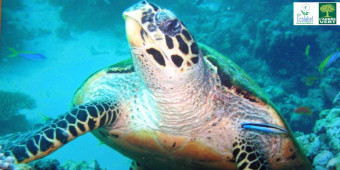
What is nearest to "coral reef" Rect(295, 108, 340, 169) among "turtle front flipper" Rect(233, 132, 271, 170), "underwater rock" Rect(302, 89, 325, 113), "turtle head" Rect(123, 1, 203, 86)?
"turtle front flipper" Rect(233, 132, 271, 170)

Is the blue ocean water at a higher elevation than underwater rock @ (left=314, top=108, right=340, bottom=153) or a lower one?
higher

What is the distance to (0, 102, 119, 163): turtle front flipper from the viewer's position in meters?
2.04

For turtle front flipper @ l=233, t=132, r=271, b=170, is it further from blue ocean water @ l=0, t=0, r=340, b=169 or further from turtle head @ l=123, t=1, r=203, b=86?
blue ocean water @ l=0, t=0, r=340, b=169

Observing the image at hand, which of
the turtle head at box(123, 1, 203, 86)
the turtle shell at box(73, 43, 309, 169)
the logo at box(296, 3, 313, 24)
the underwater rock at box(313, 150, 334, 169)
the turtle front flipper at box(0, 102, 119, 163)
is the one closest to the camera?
the turtle head at box(123, 1, 203, 86)

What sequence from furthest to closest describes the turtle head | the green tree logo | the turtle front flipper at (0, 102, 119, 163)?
the green tree logo → the turtle front flipper at (0, 102, 119, 163) → the turtle head

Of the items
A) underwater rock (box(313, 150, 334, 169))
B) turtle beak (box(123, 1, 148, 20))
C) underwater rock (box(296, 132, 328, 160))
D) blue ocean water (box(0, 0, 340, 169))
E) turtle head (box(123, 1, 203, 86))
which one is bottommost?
underwater rock (box(313, 150, 334, 169))

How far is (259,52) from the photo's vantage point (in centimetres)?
1127

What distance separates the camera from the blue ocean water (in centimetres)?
795

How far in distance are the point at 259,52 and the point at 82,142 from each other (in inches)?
409

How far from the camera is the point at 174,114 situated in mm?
2303

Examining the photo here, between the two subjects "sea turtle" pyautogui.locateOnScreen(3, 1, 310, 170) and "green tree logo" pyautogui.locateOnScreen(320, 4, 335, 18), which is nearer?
"sea turtle" pyautogui.locateOnScreen(3, 1, 310, 170)

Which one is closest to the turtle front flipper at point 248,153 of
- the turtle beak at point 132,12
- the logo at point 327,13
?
the turtle beak at point 132,12

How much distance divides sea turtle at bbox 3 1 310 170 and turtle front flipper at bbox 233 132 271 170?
1 centimetres

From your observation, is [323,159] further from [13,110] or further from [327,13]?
[13,110]
